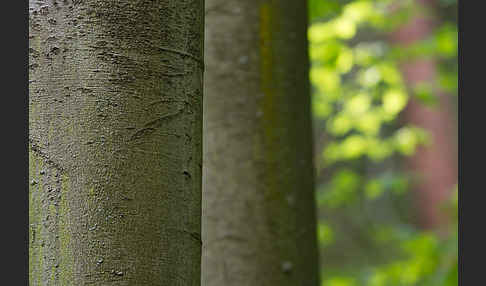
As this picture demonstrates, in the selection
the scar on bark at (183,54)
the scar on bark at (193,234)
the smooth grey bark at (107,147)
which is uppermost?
the scar on bark at (183,54)

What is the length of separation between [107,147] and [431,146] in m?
7.08

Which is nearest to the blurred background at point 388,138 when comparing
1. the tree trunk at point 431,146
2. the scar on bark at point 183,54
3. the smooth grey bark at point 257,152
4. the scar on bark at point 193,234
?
the tree trunk at point 431,146

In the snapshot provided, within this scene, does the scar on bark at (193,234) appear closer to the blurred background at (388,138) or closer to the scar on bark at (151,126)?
the scar on bark at (151,126)

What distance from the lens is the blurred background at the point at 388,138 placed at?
5.25 metres

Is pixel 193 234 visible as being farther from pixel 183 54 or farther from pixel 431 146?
pixel 431 146

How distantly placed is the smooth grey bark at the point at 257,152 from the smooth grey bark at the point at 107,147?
3.65 ft

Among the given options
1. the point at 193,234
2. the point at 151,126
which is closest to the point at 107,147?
the point at 151,126

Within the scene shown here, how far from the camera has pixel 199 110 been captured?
1.04m

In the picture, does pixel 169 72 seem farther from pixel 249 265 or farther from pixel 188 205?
pixel 249 265

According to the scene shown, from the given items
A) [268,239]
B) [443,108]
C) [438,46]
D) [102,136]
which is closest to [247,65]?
[268,239]

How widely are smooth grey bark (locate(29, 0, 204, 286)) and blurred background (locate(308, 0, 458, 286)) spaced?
2.19 meters

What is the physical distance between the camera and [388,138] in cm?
784

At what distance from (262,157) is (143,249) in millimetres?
1222

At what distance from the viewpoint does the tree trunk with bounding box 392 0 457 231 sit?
7.35m
